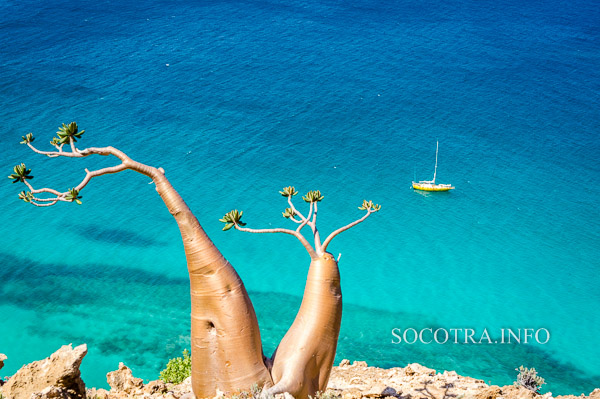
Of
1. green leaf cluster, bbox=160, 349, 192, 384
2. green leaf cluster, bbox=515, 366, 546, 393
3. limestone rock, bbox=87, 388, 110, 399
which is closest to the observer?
limestone rock, bbox=87, 388, 110, 399

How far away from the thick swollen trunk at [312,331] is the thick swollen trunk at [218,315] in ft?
1.47

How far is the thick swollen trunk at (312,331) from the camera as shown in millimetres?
10734

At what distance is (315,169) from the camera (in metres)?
40.5

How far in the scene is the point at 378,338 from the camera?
26.3m

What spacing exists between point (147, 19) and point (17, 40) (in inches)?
483

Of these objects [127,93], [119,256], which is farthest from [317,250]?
[127,93]

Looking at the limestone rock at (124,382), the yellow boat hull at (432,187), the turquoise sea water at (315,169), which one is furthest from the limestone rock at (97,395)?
the yellow boat hull at (432,187)

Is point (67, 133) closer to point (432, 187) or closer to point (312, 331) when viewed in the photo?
point (312, 331)

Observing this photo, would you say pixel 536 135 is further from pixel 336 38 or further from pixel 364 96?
pixel 336 38

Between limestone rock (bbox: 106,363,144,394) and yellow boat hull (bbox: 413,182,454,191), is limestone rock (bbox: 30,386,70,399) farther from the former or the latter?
yellow boat hull (bbox: 413,182,454,191)

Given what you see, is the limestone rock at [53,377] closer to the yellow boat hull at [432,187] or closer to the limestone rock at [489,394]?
the limestone rock at [489,394]

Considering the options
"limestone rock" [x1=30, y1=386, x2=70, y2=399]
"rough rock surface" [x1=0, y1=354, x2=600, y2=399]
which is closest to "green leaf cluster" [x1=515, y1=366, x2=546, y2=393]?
"rough rock surface" [x1=0, y1=354, x2=600, y2=399]

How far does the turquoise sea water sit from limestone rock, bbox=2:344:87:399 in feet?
40.5

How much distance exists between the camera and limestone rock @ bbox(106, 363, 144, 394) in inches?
553
